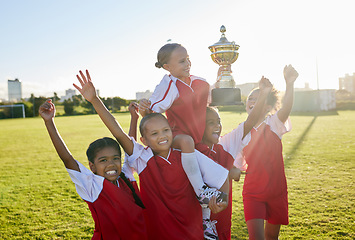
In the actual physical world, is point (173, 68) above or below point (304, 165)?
above

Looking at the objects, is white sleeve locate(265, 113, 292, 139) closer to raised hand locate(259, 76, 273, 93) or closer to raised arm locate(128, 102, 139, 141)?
raised hand locate(259, 76, 273, 93)

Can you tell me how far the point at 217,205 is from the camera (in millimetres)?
1770

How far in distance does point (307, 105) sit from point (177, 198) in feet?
106

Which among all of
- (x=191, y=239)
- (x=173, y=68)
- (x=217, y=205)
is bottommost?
(x=191, y=239)

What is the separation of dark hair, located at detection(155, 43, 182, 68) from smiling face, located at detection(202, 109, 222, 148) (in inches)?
19.0

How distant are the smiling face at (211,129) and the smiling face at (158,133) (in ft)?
1.27

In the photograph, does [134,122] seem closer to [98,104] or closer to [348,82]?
[98,104]

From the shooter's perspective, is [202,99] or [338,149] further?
[338,149]

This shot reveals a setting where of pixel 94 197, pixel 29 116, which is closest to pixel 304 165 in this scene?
pixel 94 197

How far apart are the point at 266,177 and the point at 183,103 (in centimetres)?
129

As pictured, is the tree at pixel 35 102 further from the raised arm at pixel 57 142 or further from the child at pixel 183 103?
the child at pixel 183 103

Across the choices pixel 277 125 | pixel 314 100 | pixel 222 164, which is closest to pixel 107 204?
pixel 222 164

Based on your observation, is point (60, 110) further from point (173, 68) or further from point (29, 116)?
point (173, 68)

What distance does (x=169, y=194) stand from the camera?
1.91 m
